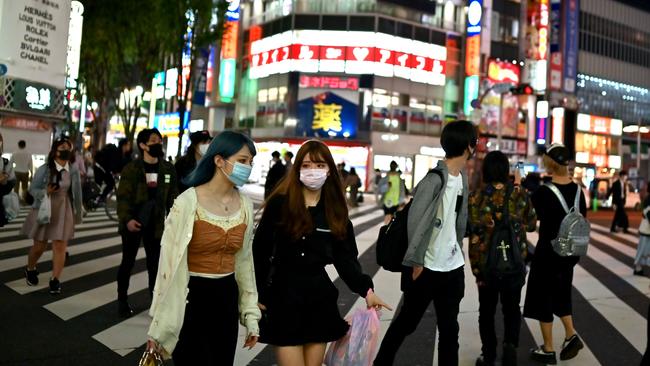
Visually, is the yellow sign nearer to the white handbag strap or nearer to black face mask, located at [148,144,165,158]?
black face mask, located at [148,144,165,158]

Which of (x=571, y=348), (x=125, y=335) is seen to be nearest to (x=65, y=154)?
(x=125, y=335)

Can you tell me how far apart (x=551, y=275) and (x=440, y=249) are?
1.61 metres

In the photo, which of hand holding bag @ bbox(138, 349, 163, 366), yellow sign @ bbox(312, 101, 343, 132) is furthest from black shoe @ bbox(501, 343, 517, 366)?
yellow sign @ bbox(312, 101, 343, 132)

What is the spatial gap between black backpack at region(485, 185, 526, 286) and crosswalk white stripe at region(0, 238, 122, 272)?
6.31 metres

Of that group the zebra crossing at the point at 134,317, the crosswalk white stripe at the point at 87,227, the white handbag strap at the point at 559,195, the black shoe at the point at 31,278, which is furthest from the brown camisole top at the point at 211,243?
the crosswalk white stripe at the point at 87,227

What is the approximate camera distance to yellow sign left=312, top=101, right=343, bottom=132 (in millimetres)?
38500

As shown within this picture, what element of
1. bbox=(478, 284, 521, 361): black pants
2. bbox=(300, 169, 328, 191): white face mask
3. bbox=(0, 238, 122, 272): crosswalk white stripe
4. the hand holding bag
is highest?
bbox=(300, 169, 328, 191): white face mask

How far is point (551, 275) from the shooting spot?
5.08 m

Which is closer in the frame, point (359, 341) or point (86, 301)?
point (359, 341)

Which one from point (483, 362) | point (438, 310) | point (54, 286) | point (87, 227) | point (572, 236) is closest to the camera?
point (438, 310)

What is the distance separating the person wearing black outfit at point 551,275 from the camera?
503 cm

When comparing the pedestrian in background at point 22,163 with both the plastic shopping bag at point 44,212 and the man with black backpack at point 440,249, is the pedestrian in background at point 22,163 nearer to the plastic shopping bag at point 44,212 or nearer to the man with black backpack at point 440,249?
the plastic shopping bag at point 44,212

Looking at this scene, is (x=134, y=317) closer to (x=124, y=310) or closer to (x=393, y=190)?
(x=124, y=310)

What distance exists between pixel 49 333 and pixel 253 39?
3907cm
